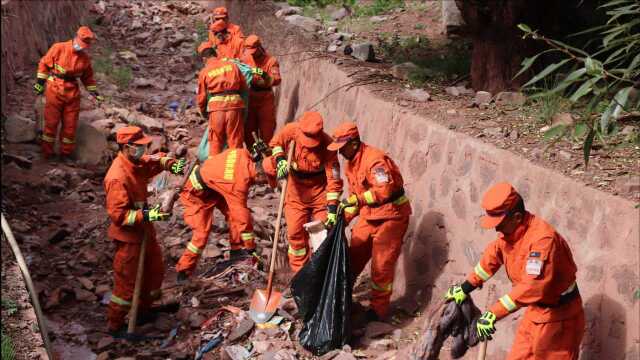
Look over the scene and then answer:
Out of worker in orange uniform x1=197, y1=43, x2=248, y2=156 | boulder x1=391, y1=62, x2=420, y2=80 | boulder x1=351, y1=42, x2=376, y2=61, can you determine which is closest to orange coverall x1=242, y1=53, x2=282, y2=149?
worker in orange uniform x1=197, y1=43, x2=248, y2=156

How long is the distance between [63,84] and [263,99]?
2.80 m

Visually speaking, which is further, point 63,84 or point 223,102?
point 63,84

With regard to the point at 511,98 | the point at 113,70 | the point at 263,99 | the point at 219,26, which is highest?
the point at 219,26

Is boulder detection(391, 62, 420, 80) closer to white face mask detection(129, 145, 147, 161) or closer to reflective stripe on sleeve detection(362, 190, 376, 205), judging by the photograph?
reflective stripe on sleeve detection(362, 190, 376, 205)

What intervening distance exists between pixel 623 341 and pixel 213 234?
16.1 ft

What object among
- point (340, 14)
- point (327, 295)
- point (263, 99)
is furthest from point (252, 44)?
point (327, 295)

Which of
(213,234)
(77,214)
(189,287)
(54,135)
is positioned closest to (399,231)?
(189,287)

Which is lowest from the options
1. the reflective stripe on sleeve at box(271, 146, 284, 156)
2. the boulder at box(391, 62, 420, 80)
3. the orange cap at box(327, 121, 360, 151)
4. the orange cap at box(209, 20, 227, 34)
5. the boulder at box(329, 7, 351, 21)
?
the reflective stripe on sleeve at box(271, 146, 284, 156)

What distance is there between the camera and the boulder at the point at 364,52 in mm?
10000

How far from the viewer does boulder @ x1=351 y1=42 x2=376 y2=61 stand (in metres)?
10.0

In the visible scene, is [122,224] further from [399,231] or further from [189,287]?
[399,231]

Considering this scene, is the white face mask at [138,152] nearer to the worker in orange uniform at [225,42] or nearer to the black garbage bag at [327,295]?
the black garbage bag at [327,295]

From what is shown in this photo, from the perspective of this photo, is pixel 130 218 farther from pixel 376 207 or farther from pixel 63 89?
pixel 63 89

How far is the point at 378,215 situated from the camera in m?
6.49
